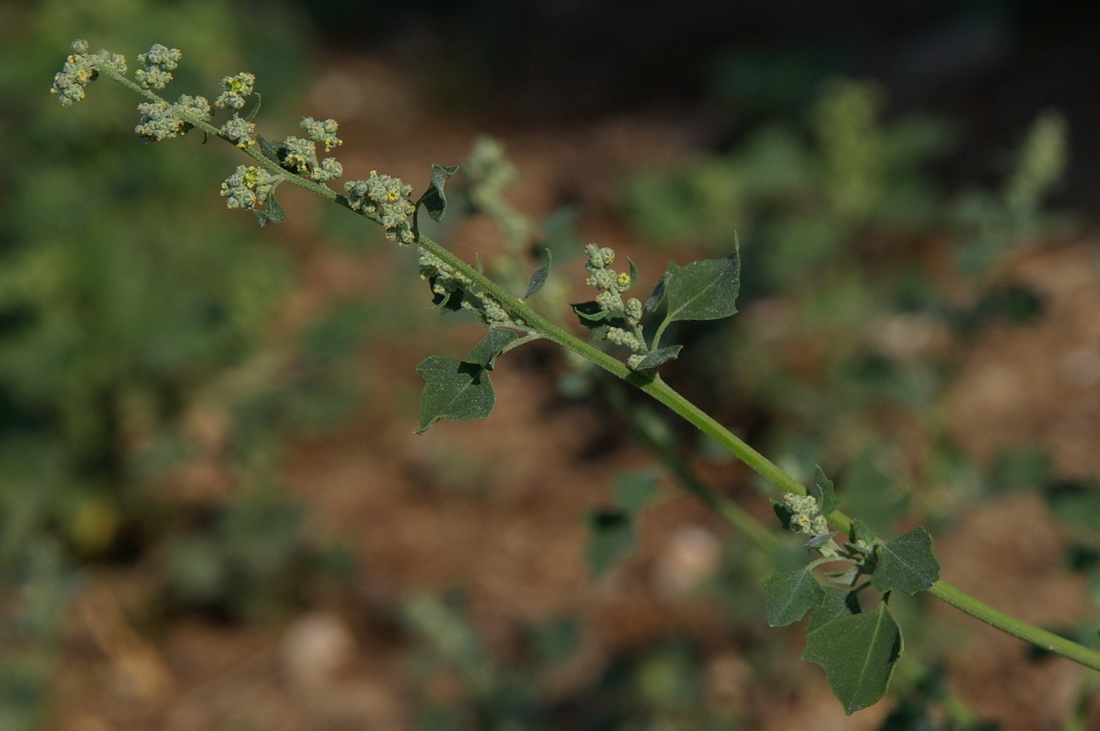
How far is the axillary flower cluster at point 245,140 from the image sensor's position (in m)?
0.98

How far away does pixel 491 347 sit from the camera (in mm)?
999

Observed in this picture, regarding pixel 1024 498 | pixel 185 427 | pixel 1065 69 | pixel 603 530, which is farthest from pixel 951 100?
pixel 603 530

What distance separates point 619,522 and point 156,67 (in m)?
0.98

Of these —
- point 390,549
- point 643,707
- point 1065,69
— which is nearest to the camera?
point 643,707

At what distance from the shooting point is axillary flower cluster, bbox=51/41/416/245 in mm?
979

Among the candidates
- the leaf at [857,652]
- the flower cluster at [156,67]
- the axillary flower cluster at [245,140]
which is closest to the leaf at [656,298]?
the axillary flower cluster at [245,140]

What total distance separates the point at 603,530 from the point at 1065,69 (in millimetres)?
3656

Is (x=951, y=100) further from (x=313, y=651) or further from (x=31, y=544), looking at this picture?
(x=31, y=544)

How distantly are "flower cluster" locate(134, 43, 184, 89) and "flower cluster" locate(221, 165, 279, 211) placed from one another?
113 mm

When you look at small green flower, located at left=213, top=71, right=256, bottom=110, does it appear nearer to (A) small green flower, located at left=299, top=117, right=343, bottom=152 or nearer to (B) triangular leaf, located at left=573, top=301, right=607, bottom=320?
(A) small green flower, located at left=299, top=117, right=343, bottom=152

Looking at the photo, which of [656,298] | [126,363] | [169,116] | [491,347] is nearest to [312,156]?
[169,116]

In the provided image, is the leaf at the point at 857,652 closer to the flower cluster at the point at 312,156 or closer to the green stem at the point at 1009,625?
the green stem at the point at 1009,625

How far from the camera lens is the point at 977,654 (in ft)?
8.72

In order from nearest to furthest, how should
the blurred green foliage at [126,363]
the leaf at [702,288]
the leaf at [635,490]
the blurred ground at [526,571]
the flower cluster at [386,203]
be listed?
the flower cluster at [386,203], the leaf at [702,288], the leaf at [635,490], the blurred ground at [526,571], the blurred green foliage at [126,363]
